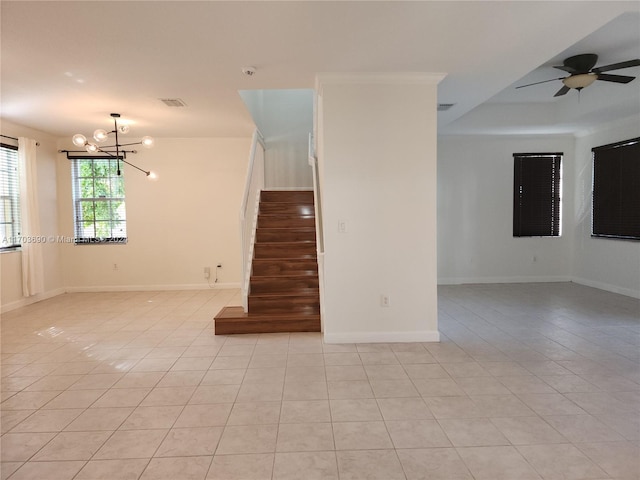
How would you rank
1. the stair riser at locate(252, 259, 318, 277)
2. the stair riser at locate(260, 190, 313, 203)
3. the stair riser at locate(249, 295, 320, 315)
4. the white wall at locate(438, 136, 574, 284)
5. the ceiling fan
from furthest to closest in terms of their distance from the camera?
the white wall at locate(438, 136, 574, 284) → the stair riser at locate(260, 190, 313, 203) → the stair riser at locate(252, 259, 318, 277) → the stair riser at locate(249, 295, 320, 315) → the ceiling fan

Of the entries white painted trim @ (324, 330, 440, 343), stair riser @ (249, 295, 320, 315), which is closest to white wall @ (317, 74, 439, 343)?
white painted trim @ (324, 330, 440, 343)

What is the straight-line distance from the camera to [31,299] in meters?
5.81

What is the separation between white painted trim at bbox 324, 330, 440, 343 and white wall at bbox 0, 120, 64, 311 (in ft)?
15.5

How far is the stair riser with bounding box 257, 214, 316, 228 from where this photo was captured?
216 inches

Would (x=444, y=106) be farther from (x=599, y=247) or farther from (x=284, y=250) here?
(x=599, y=247)

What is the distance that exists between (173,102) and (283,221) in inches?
83.2

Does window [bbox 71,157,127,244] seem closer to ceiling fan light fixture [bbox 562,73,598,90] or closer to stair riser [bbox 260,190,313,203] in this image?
stair riser [bbox 260,190,313,203]

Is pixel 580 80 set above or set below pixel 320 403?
above

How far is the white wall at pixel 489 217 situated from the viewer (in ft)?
22.6

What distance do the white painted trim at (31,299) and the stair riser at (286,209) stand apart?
3.78 meters

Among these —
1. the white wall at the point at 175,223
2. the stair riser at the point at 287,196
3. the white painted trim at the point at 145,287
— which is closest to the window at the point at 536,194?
the stair riser at the point at 287,196

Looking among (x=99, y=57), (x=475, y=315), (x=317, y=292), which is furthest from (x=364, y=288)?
(x=99, y=57)

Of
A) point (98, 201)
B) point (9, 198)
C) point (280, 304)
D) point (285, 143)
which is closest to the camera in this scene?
point (280, 304)

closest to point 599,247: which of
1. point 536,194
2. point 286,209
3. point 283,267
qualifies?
point 536,194
